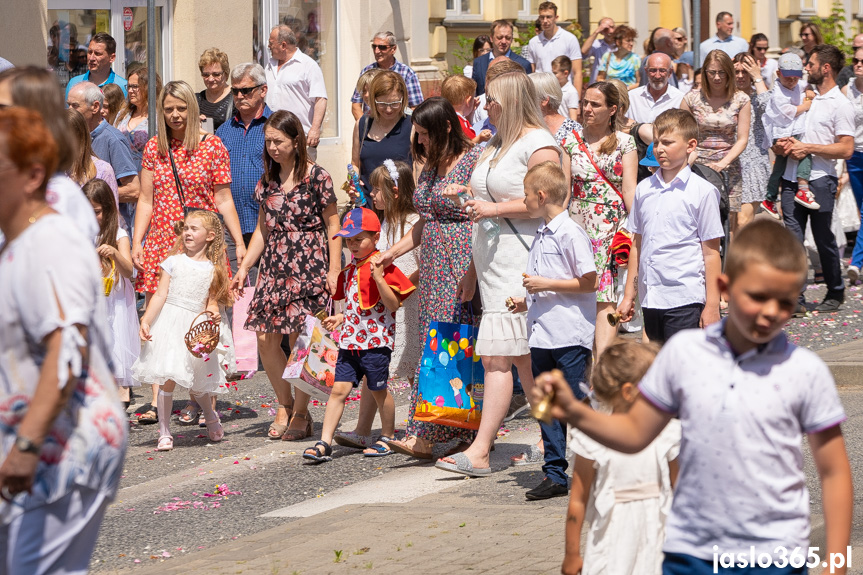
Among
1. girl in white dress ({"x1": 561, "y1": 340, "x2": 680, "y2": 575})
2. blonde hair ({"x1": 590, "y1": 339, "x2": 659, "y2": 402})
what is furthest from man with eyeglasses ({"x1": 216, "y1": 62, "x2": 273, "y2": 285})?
blonde hair ({"x1": 590, "y1": 339, "x2": 659, "y2": 402})

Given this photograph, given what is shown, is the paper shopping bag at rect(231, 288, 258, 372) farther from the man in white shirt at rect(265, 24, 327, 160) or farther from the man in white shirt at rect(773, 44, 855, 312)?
the man in white shirt at rect(773, 44, 855, 312)

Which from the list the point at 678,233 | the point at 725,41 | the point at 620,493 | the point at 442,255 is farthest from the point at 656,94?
the point at 620,493

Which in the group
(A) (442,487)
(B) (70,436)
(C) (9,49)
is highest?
(C) (9,49)

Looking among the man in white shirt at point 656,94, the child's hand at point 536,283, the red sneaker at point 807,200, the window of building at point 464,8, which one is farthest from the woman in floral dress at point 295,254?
the window of building at point 464,8

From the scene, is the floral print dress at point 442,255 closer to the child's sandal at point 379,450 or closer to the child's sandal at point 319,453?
the child's sandal at point 379,450

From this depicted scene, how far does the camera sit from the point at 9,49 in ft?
48.3

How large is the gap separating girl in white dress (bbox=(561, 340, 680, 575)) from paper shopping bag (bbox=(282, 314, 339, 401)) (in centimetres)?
384

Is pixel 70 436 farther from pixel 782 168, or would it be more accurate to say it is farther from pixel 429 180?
pixel 782 168

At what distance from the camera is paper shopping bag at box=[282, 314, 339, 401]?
8.32 m

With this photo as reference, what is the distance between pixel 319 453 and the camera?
7.90 m

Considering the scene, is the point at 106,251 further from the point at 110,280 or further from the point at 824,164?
the point at 824,164

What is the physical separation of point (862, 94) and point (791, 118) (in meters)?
1.08

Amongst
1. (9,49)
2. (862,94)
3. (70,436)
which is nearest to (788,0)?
(862,94)

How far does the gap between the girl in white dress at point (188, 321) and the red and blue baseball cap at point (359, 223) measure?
1.04m
